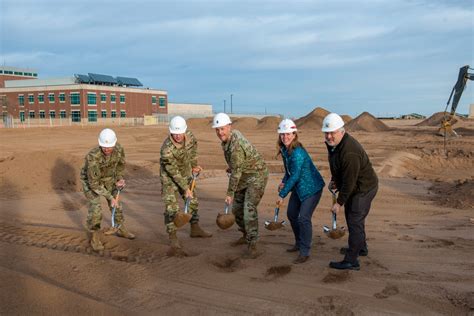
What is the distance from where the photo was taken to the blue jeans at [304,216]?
20.1 feet

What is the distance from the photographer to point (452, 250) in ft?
22.0

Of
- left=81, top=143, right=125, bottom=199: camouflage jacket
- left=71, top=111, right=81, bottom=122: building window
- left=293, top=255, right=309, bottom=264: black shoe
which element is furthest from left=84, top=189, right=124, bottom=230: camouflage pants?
left=71, top=111, right=81, bottom=122: building window

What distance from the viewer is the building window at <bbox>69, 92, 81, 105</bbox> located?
65.2 metres

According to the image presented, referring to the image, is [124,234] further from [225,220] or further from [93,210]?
[225,220]

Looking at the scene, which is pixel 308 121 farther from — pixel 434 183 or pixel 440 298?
pixel 440 298

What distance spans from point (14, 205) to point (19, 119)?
63.9 meters

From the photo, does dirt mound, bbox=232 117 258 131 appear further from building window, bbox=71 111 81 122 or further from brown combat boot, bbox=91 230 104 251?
brown combat boot, bbox=91 230 104 251

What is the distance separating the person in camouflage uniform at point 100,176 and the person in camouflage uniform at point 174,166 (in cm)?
86

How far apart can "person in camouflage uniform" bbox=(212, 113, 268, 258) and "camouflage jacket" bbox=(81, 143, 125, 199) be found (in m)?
1.89

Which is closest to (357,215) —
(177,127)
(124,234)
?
(177,127)

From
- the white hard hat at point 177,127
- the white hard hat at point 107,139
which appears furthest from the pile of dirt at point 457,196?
the white hard hat at point 107,139

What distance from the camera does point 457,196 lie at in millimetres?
10523

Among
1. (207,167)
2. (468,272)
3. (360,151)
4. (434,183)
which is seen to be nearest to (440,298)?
(468,272)

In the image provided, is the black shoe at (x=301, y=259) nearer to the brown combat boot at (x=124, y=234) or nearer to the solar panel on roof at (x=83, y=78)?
the brown combat boot at (x=124, y=234)
